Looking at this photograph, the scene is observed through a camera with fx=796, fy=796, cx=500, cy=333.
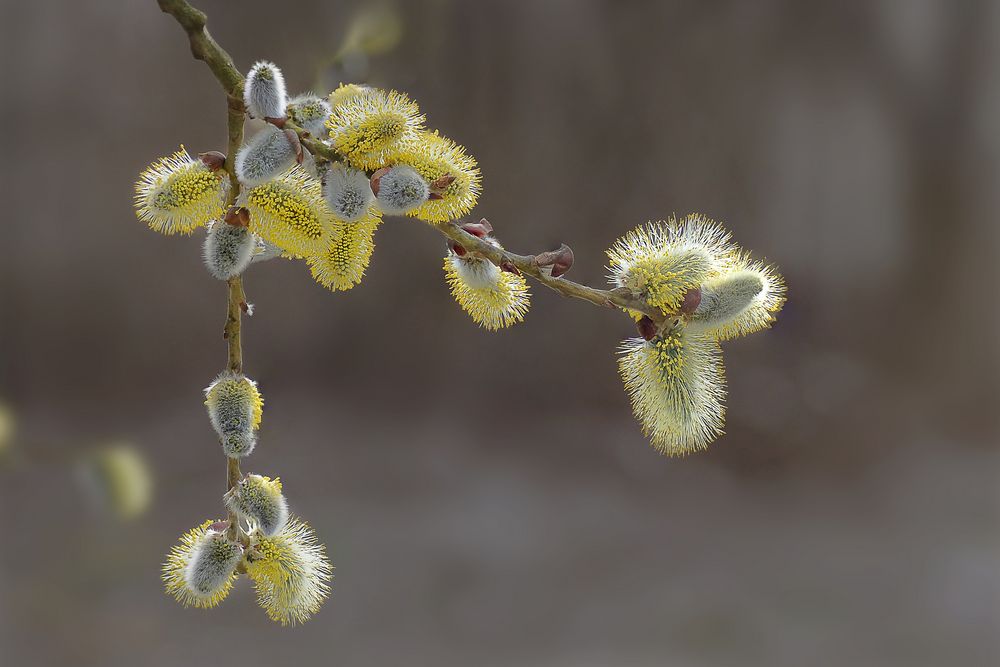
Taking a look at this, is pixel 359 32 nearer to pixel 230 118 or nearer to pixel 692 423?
pixel 230 118

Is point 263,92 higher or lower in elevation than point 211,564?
higher

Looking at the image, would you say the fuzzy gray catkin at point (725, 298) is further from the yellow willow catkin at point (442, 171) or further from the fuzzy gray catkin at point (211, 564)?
the fuzzy gray catkin at point (211, 564)

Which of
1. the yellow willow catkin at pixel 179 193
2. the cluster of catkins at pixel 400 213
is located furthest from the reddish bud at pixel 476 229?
the yellow willow catkin at pixel 179 193

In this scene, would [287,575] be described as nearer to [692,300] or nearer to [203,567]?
[203,567]

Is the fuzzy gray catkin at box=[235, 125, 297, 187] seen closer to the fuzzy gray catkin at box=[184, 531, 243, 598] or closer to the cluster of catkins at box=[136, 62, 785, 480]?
the cluster of catkins at box=[136, 62, 785, 480]

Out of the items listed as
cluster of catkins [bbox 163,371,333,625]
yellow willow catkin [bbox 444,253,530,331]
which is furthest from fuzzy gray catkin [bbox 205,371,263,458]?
yellow willow catkin [bbox 444,253,530,331]

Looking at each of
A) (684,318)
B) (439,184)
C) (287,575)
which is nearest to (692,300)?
(684,318)
